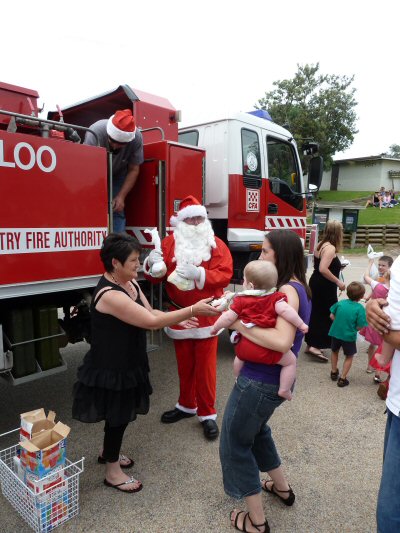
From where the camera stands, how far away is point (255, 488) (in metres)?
2.04

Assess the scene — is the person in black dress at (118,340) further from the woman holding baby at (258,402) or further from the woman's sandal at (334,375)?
the woman's sandal at (334,375)

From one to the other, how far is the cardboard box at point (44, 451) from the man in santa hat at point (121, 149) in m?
1.82

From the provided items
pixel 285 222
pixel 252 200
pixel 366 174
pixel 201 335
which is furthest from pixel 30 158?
pixel 366 174

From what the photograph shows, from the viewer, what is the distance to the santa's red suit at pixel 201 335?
3.04 meters

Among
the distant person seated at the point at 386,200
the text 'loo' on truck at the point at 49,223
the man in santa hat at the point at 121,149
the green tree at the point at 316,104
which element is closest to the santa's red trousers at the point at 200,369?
the text 'loo' on truck at the point at 49,223

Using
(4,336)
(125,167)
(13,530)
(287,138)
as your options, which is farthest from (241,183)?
(13,530)

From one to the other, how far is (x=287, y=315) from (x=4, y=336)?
6.42 feet

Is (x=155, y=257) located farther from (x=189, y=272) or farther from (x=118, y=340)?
(x=118, y=340)

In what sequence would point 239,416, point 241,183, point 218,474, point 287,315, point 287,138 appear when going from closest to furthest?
point 287,315, point 239,416, point 218,474, point 241,183, point 287,138

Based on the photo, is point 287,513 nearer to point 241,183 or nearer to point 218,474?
point 218,474

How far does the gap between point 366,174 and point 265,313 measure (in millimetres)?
44921

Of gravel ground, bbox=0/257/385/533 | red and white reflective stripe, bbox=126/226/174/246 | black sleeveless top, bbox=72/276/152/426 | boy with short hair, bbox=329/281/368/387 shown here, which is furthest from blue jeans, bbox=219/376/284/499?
boy with short hair, bbox=329/281/368/387

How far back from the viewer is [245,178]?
186 inches

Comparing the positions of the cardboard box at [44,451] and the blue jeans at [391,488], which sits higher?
the blue jeans at [391,488]
